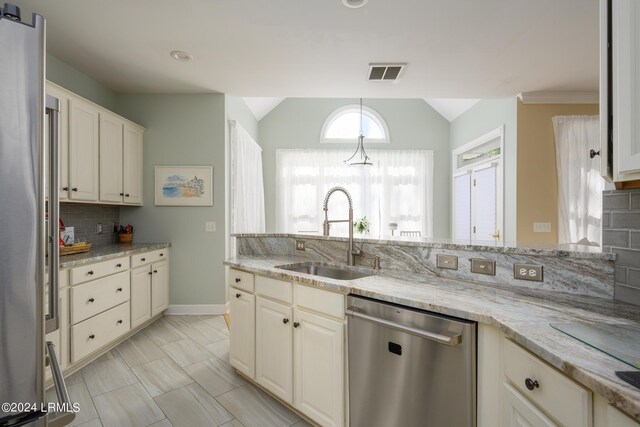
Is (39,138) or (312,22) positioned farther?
(312,22)

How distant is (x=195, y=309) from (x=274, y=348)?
2.20 m

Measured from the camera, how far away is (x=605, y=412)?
27.7 inches

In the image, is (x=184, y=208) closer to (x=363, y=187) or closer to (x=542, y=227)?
(x=363, y=187)

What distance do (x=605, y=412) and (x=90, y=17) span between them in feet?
11.2

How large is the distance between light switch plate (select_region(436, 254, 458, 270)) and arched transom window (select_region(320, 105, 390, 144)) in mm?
4698

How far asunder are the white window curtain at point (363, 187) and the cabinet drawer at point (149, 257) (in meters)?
2.64

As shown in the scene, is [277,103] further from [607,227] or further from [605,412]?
[605,412]

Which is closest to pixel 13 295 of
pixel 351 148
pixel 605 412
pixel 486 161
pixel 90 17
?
pixel 605 412

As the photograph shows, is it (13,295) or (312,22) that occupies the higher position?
(312,22)

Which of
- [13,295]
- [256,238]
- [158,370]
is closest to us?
[13,295]

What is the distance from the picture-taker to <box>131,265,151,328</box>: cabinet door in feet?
9.86

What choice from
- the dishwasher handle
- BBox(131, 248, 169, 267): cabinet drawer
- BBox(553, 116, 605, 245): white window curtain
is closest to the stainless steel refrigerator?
the dishwasher handle

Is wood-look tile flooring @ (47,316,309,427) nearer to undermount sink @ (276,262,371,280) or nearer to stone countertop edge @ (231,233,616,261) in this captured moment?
undermount sink @ (276,262,371,280)

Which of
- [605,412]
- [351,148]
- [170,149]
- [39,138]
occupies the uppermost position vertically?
[351,148]
